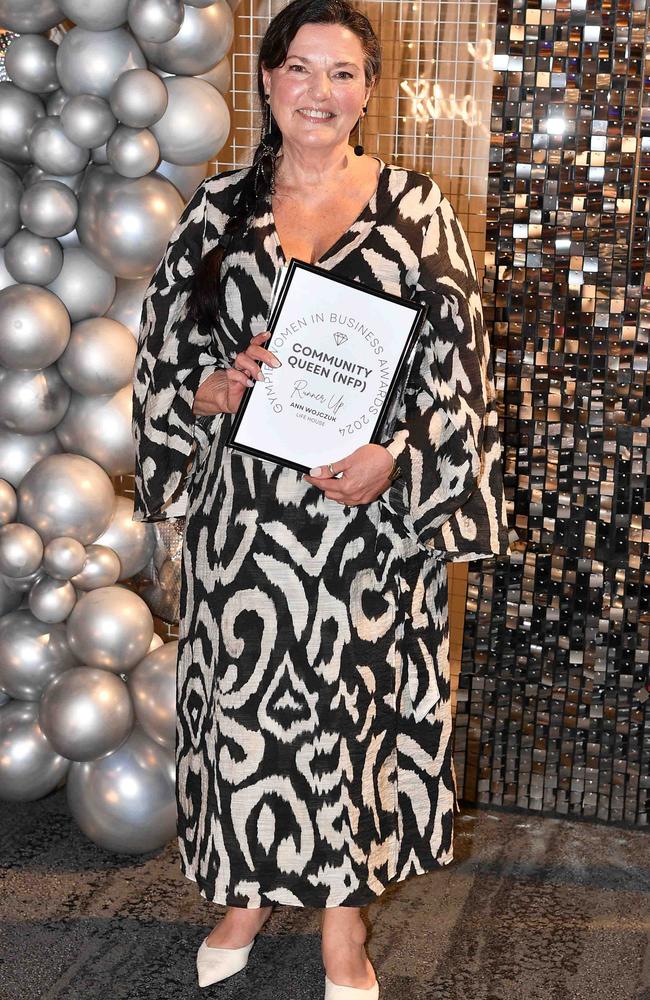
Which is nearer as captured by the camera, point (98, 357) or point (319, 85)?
point (319, 85)

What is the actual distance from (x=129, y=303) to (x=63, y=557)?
0.58 metres

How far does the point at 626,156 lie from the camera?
2.56 meters

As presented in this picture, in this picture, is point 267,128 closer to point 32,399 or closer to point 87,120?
point 87,120

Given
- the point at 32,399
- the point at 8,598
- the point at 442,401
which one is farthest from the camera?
the point at 8,598

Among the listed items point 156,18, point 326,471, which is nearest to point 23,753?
point 326,471

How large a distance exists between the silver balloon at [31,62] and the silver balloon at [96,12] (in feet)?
0.38

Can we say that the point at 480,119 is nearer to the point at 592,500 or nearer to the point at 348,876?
the point at 592,500

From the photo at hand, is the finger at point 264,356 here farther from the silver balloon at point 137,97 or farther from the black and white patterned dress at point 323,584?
the silver balloon at point 137,97

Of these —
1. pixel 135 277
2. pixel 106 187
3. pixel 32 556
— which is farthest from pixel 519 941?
pixel 106 187

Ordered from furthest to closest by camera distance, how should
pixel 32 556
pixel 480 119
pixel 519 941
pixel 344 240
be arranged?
1. pixel 480 119
2. pixel 32 556
3. pixel 519 941
4. pixel 344 240

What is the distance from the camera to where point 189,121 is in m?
2.43

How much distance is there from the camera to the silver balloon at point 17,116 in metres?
2.45

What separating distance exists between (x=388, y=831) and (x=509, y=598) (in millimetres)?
938

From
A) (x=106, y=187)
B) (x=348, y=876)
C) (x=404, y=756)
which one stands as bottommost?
(x=348, y=876)
